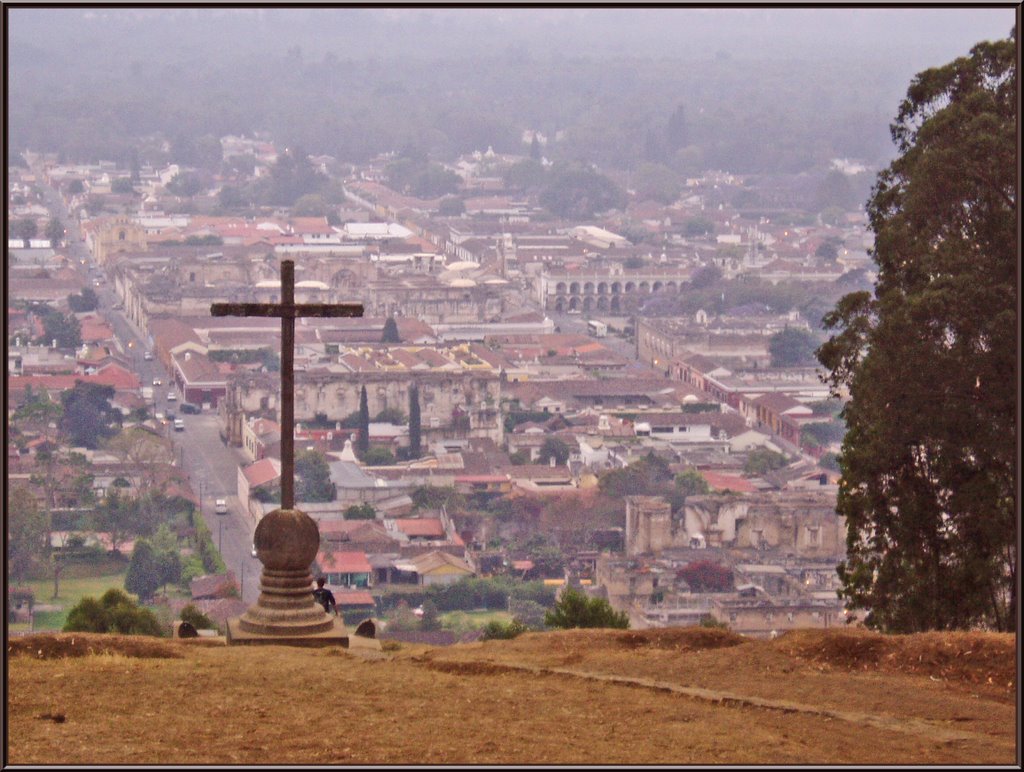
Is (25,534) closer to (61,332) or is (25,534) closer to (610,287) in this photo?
(61,332)

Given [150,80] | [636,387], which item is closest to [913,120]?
[636,387]

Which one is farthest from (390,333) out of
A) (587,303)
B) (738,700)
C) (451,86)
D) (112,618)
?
(451,86)

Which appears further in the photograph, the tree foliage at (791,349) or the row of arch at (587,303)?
the row of arch at (587,303)

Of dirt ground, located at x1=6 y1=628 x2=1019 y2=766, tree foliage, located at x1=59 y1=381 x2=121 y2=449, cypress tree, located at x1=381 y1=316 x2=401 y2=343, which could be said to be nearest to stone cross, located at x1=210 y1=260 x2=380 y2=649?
dirt ground, located at x1=6 y1=628 x2=1019 y2=766

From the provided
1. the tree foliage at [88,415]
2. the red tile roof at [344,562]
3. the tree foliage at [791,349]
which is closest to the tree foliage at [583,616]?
the red tile roof at [344,562]

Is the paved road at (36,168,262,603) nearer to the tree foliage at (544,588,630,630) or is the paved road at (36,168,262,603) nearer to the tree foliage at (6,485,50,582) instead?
the tree foliage at (6,485,50,582)

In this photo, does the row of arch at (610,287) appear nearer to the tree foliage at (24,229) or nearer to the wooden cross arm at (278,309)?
the tree foliage at (24,229)
